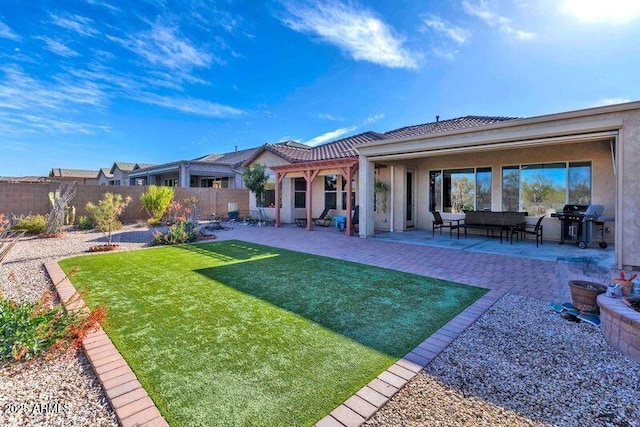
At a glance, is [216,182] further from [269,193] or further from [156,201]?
[156,201]

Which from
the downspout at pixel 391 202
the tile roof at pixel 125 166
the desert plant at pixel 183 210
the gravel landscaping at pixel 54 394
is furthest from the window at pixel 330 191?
the tile roof at pixel 125 166

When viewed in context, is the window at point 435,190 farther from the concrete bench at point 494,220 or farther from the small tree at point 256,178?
the small tree at point 256,178

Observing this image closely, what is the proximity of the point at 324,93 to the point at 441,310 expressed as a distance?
692 inches

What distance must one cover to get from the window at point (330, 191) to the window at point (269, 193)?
3.48 meters

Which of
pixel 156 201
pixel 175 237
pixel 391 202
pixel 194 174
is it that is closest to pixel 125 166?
pixel 194 174

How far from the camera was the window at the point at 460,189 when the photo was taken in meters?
11.9

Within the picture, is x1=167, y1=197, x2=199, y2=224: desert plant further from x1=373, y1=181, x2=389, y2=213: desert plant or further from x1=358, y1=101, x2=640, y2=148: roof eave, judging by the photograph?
x1=358, y1=101, x2=640, y2=148: roof eave

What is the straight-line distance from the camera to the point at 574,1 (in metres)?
7.50

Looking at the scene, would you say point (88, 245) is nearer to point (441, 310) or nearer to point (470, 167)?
point (441, 310)

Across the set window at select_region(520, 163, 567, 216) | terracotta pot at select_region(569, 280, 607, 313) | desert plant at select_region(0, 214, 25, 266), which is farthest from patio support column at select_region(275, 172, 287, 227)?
terracotta pot at select_region(569, 280, 607, 313)

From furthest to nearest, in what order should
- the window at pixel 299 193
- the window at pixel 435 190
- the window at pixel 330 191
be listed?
the window at pixel 299 193 → the window at pixel 330 191 → the window at pixel 435 190

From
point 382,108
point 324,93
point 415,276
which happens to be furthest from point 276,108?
point 415,276

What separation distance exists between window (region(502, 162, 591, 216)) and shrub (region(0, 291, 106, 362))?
493 inches

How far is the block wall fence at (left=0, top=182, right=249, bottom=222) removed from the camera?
13.0 metres
